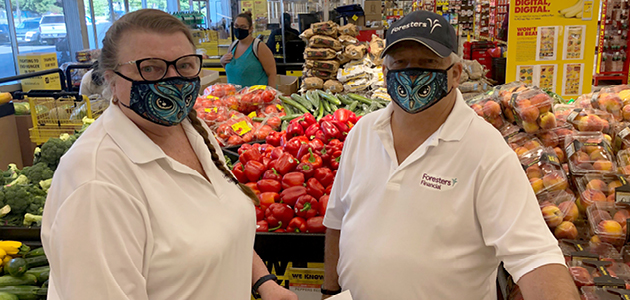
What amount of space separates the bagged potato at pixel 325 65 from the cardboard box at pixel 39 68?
3.76m

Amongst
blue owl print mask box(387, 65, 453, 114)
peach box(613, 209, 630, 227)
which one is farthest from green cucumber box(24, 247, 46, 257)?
peach box(613, 209, 630, 227)

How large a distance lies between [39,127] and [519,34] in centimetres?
492

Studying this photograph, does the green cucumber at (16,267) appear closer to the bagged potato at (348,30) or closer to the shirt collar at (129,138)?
the shirt collar at (129,138)

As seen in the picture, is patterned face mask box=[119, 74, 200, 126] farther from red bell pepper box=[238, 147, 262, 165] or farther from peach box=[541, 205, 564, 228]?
red bell pepper box=[238, 147, 262, 165]

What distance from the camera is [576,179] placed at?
2.31m

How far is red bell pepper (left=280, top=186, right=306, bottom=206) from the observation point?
2.74 m

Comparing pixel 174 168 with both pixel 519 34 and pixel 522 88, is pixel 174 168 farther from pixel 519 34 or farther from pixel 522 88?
pixel 519 34

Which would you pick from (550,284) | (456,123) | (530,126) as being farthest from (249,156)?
(550,284)

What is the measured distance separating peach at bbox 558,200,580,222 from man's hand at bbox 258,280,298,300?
1280mm

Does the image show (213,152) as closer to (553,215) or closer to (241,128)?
(553,215)

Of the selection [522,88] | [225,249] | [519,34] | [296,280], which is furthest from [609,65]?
[225,249]

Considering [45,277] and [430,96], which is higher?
[430,96]

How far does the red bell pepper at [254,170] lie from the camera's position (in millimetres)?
3102

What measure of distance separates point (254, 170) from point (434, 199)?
1707mm
